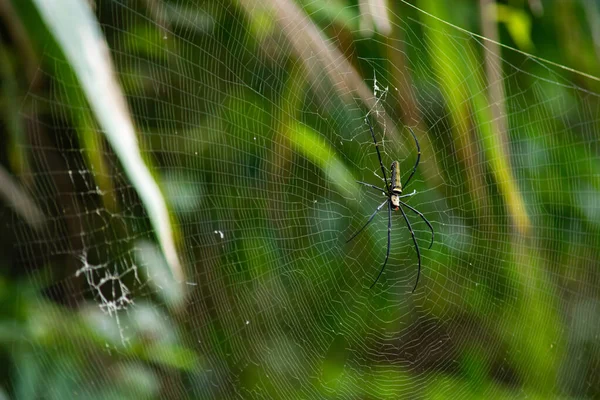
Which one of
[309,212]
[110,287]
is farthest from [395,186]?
[110,287]

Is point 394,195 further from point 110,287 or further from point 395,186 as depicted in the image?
point 110,287

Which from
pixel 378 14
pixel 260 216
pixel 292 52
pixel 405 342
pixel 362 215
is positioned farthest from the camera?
pixel 405 342

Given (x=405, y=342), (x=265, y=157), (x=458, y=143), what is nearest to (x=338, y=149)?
(x=265, y=157)

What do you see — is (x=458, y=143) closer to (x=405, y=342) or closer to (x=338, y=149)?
(x=338, y=149)

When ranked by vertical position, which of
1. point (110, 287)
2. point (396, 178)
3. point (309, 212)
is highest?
point (396, 178)

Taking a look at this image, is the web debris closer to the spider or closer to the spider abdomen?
the spider

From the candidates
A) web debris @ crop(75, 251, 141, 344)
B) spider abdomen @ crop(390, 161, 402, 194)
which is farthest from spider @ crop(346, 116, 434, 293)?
web debris @ crop(75, 251, 141, 344)

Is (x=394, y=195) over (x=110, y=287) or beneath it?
over

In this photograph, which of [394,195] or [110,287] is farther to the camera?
[394,195]
